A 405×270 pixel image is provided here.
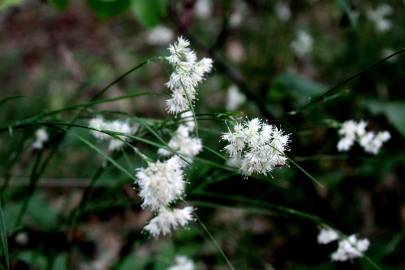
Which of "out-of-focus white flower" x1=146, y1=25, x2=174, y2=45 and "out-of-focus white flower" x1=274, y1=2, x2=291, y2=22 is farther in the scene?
"out-of-focus white flower" x1=146, y1=25, x2=174, y2=45

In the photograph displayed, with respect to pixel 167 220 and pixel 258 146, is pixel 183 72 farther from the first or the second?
pixel 167 220

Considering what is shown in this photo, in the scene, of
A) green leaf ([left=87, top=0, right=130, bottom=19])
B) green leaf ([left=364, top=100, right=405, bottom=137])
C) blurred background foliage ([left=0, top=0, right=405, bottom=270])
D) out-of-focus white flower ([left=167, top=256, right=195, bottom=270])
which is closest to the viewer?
green leaf ([left=87, top=0, right=130, bottom=19])

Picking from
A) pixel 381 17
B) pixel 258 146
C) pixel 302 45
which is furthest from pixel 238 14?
pixel 258 146

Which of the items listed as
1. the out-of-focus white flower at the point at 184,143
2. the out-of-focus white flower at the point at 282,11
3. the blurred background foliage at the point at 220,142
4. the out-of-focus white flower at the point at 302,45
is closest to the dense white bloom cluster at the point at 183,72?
the blurred background foliage at the point at 220,142

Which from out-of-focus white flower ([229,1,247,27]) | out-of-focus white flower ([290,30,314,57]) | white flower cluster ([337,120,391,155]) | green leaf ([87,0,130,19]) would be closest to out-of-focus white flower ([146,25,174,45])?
out-of-focus white flower ([229,1,247,27])

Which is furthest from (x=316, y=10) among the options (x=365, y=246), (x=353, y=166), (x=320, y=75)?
(x=365, y=246)

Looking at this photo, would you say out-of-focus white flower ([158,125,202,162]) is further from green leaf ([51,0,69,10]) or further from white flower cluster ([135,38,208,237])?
green leaf ([51,0,69,10])

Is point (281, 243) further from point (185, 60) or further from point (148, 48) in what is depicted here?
point (148, 48)
